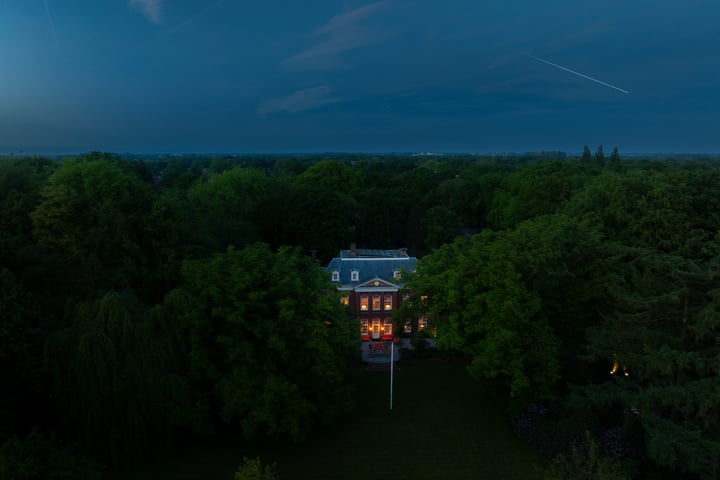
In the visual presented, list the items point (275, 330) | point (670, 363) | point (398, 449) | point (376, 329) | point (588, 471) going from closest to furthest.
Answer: point (588, 471)
point (670, 363)
point (275, 330)
point (398, 449)
point (376, 329)

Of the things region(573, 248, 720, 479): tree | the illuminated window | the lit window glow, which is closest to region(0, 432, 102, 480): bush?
region(573, 248, 720, 479): tree

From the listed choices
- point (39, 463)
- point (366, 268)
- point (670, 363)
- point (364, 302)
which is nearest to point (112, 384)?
point (39, 463)

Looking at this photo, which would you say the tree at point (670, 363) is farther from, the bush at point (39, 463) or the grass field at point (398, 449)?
the bush at point (39, 463)

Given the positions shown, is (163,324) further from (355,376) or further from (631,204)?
(631,204)

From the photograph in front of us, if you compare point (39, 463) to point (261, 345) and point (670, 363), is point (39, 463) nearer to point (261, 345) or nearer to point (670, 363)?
point (261, 345)

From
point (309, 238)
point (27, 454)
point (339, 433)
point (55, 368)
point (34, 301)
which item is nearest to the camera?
point (27, 454)

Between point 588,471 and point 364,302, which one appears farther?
point 364,302

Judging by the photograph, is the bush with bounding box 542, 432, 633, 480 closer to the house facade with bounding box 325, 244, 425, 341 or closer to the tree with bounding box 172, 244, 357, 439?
the tree with bounding box 172, 244, 357, 439

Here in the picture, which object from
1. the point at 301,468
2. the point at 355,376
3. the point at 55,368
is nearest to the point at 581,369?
the point at 355,376
